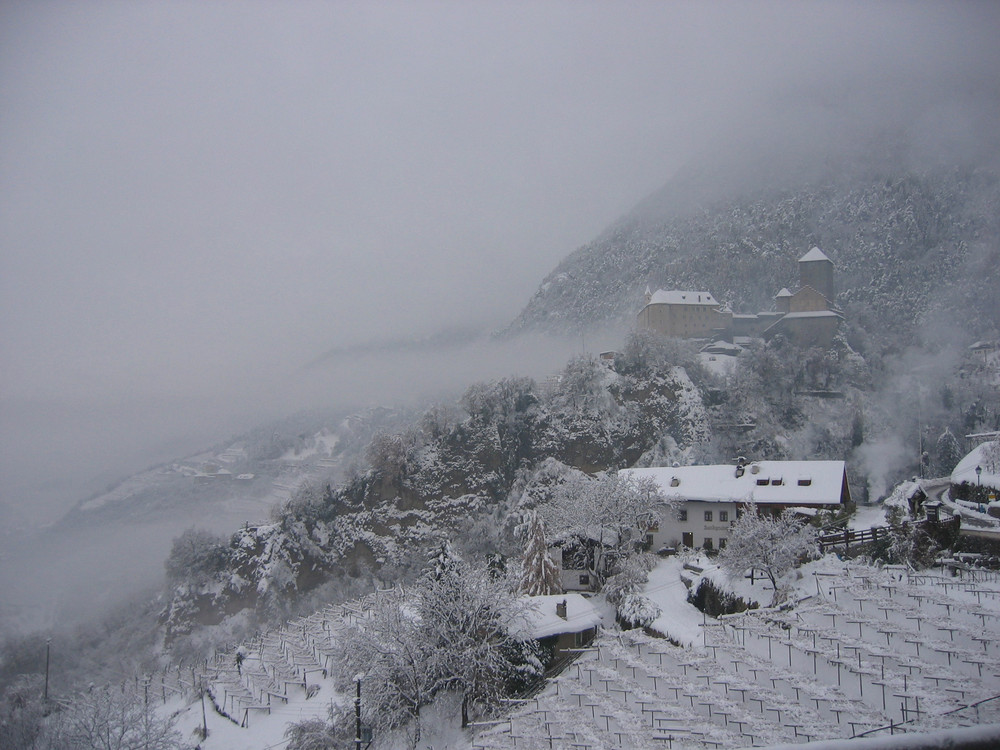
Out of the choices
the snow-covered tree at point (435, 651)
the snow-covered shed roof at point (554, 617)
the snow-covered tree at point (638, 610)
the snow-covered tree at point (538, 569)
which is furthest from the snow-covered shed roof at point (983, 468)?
the snow-covered tree at point (435, 651)

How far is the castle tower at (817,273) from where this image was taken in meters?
103

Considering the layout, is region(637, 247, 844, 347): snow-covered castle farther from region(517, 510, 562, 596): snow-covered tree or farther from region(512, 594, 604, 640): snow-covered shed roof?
region(512, 594, 604, 640): snow-covered shed roof

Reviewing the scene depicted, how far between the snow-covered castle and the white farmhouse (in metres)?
54.1

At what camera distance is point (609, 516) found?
38.5m

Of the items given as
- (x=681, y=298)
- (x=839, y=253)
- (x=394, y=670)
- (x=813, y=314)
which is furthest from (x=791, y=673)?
(x=839, y=253)

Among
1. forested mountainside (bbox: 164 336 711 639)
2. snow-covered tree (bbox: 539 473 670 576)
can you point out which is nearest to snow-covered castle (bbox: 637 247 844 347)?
forested mountainside (bbox: 164 336 711 639)

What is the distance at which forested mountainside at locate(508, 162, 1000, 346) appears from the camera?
3954 inches

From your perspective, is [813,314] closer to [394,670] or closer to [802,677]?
[802,677]

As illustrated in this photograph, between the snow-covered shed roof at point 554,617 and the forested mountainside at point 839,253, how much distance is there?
Result: 83083mm

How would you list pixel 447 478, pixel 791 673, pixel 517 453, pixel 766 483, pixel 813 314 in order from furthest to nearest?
pixel 813 314 < pixel 517 453 < pixel 447 478 < pixel 766 483 < pixel 791 673

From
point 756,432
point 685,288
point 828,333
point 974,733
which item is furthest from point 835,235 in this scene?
point 974,733

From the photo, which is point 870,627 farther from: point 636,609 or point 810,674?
point 636,609

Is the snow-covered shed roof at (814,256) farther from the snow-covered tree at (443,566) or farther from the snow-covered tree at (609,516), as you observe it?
the snow-covered tree at (443,566)

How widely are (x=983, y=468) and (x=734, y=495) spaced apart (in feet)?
41.1
